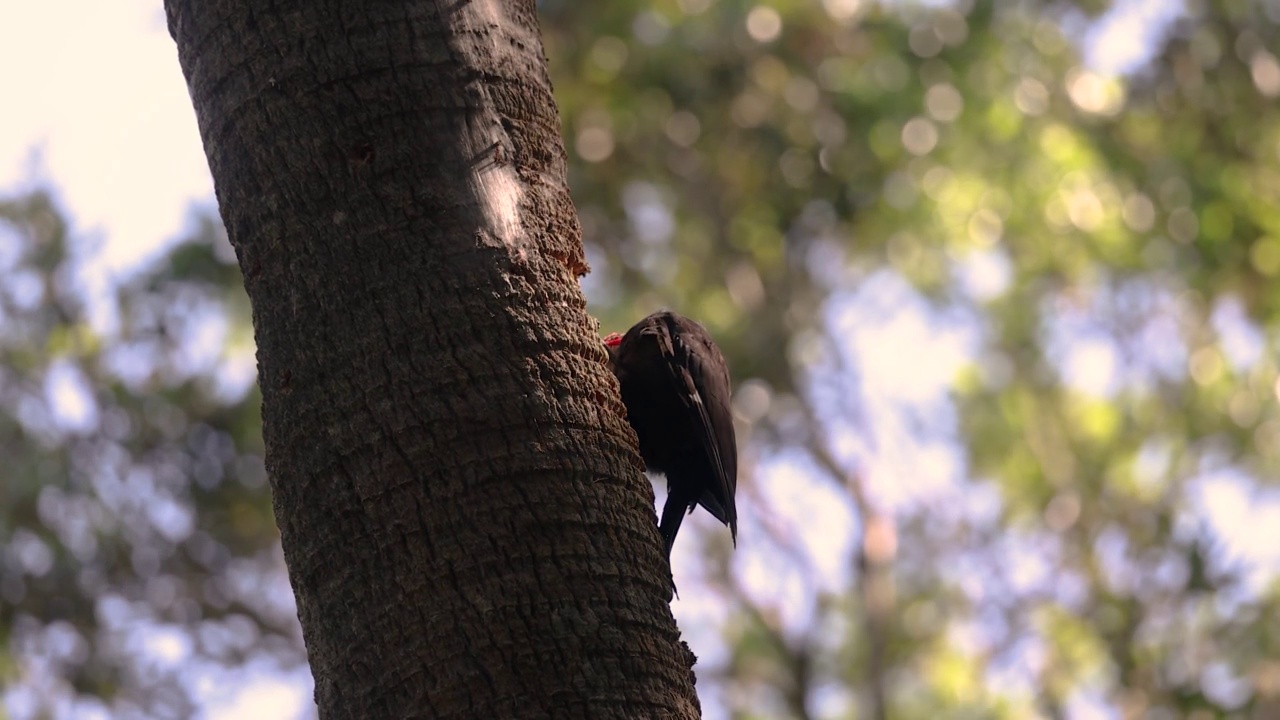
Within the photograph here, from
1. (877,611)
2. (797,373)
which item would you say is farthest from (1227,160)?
(877,611)

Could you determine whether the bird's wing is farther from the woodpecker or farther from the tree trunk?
the tree trunk

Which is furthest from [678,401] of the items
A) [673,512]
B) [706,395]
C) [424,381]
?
[424,381]

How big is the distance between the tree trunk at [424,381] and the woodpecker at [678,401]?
135 centimetres

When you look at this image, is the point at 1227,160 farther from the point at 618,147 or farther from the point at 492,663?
the point at 492,663

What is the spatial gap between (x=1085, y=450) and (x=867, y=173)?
13.4 ft

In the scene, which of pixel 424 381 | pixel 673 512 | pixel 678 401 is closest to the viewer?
pixel 424 381

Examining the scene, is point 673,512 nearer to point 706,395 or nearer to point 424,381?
point 706,395

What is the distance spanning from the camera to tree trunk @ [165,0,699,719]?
2295 millimetres

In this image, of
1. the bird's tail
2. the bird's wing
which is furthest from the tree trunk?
the bird's tail

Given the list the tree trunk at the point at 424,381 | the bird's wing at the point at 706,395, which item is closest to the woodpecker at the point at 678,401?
the bird's wing at the point at 706,395

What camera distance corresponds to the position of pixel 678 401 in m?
4.14

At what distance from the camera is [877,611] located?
11.2m

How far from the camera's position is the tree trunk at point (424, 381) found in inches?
90.4

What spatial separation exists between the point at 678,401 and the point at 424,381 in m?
1.79
